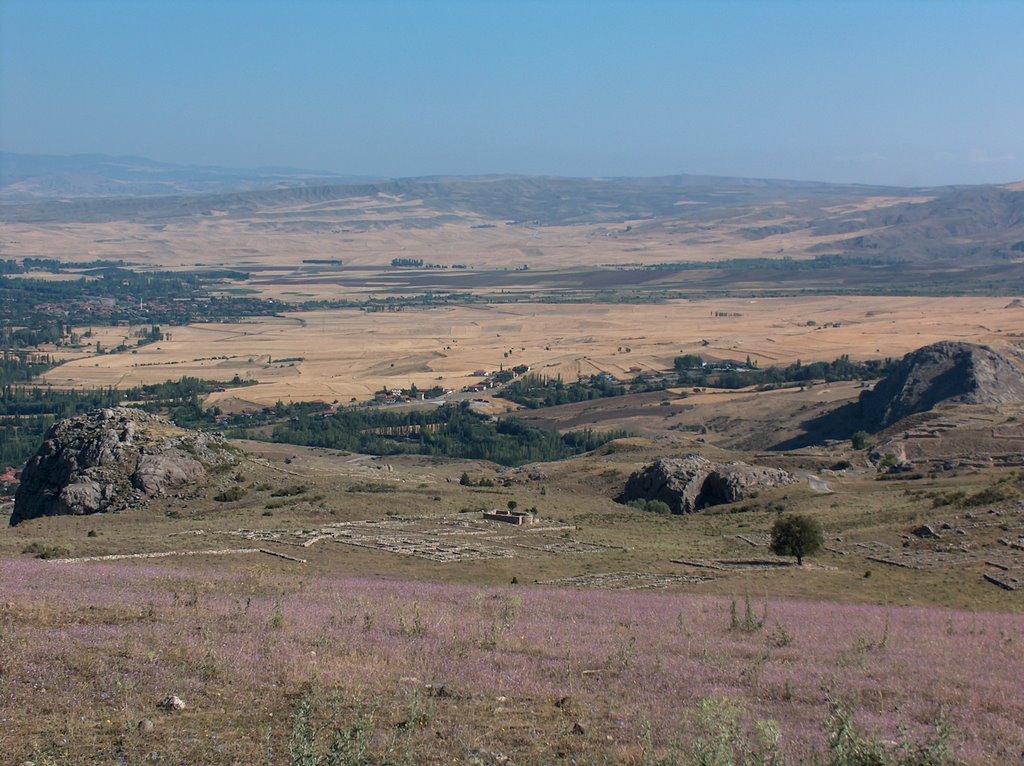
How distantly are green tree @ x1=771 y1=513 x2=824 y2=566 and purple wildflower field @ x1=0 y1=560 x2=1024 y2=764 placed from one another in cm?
1044

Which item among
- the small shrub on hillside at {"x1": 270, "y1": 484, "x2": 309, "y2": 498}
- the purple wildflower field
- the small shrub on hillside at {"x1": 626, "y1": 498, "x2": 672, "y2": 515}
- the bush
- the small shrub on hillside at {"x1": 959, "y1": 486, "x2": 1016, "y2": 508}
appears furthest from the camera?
the bush

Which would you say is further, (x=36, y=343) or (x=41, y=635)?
(x=36, y=343)

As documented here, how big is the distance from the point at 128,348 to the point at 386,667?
12278 cm

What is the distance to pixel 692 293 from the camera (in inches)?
7343

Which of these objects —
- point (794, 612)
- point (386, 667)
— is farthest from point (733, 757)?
point (794, 612)

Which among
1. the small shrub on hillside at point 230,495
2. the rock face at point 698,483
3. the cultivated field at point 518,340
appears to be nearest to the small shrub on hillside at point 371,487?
the small shrub on hillside at point 230,495

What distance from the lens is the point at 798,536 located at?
90.0 ft

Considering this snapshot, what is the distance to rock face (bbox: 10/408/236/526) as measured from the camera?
3834cm

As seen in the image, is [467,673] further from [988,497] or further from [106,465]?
[106,465]

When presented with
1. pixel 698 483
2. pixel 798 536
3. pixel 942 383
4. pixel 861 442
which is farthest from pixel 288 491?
pixel 942 383

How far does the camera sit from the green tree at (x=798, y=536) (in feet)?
90.0

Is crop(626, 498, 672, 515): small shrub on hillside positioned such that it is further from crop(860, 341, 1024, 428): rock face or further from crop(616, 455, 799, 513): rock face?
crop(860, 341, 1024, 428): rock face

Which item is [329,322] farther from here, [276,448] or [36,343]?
[276,448]

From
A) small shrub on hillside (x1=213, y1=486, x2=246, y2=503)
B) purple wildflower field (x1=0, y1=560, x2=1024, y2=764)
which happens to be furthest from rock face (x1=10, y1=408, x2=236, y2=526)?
purple wildflower field (x1=0, y1=560, x2=1024, y2=764)
